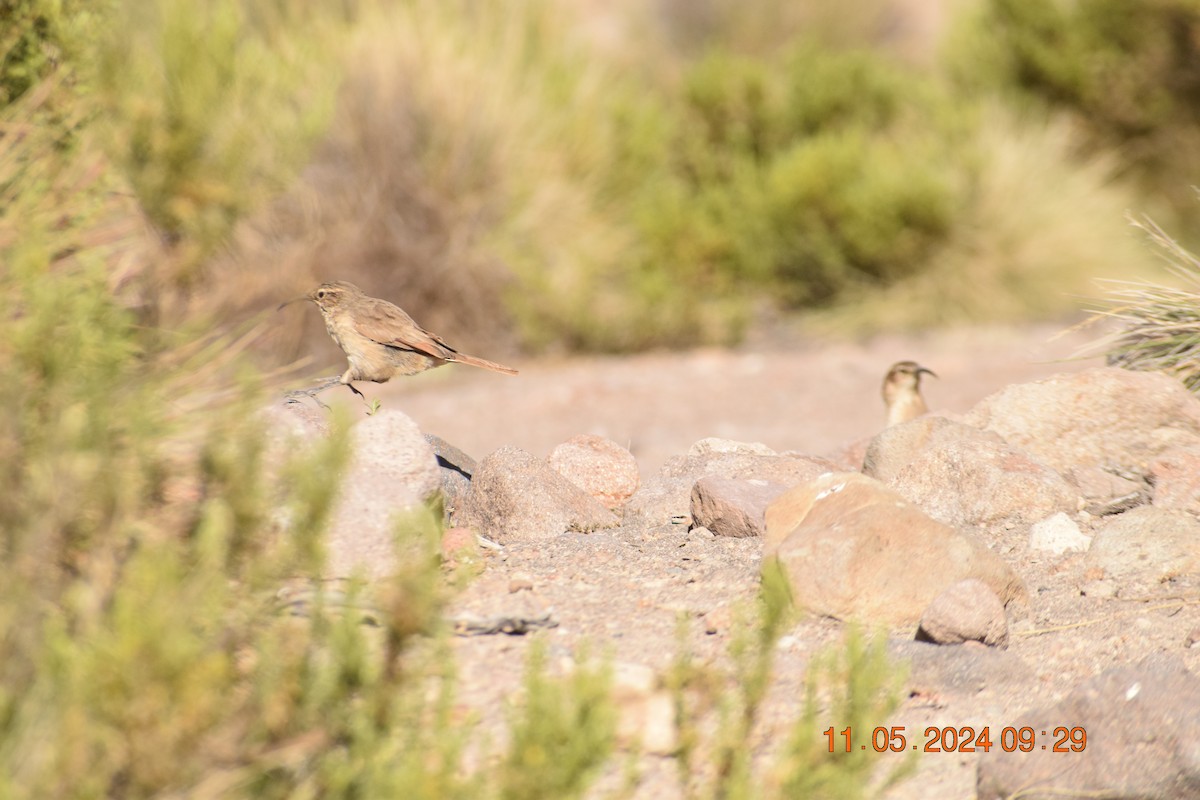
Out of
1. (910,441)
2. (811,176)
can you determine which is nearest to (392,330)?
(910,441)

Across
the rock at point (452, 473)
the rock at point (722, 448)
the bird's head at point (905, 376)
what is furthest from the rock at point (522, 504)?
the bird's head at point (905, 376)

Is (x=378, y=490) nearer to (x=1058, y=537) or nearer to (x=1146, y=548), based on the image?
(x=1058, y=537)

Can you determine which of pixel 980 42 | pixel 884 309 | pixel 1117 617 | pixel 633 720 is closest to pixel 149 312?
pixel 633 720

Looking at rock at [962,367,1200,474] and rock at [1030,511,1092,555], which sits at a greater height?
rock at [962,367,1200,474]

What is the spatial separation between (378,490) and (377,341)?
162cm

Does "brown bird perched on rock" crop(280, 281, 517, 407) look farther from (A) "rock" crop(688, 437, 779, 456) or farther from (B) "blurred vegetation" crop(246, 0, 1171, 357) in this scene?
(B) "blurred vegetation" crop(246, 0, 1171, 357)

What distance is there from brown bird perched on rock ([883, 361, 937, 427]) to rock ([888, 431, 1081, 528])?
5.51 feet

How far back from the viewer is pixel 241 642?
2316 millimetres

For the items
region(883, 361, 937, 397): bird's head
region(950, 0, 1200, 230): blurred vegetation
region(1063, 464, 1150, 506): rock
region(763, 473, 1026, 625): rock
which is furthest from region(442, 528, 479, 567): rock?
region(950, 0, 1200, 230): blurred vegetation

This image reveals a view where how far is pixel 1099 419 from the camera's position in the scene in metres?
4.29

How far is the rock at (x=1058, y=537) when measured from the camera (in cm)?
387

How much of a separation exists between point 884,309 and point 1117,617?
787 cm

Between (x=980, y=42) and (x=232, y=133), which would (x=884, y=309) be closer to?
(x=980, y=42)
